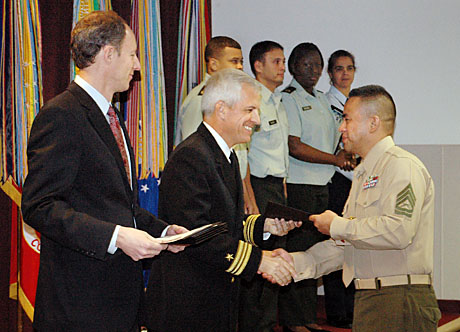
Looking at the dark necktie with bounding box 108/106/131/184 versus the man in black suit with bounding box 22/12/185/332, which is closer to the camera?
the man in black suit with bounding box 22/12/185/332

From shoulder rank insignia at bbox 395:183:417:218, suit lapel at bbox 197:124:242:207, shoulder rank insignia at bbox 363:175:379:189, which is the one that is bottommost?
shoulder rank insignia at bbox 395:183:417:218

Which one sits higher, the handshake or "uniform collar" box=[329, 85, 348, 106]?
"uniform collar" box=[329, 85, 348, 106]

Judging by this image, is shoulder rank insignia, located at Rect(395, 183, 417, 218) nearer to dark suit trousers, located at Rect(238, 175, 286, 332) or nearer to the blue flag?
dark suit trousers, located at Rect(238, 175, 286, 332)

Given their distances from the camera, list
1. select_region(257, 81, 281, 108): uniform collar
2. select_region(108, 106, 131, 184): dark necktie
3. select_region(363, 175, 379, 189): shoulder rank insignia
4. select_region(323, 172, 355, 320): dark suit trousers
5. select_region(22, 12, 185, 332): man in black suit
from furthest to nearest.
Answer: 1. select_region(323, 172, 355, 320): dark suit trousers
2. select_region(257, 81, 281, 108): uniform collar
3. select_region(363, 175, 379, 189): shoulder rank insignia
4. select_region(108, 106, 131, 184): dark necktie
5. select_region(22, 12, 185, 332): man in black suit

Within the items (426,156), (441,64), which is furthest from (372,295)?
(441,64)

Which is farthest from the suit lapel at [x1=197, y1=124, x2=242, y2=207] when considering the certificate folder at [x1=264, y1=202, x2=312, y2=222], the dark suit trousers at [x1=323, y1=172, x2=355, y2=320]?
the dark suit trousers at [x1=323, y1=172, x2=355, y2=320]

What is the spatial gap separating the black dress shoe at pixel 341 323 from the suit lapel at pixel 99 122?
3.42 m

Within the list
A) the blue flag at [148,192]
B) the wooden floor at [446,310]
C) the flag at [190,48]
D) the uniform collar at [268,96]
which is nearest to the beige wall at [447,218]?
the wooden floor at [446,310]

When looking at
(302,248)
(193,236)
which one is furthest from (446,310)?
(193,236)

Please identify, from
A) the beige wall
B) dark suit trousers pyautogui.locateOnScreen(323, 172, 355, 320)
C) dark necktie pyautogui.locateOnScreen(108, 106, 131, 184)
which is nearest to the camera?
dark necktie pyautogui.locateOnScreen(108, 106, 131, 184)

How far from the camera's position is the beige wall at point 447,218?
5.76 meters

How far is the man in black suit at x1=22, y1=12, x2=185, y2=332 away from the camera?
1857 millimetres

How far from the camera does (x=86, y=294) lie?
77.9 inches

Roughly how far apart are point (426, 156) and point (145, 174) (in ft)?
9.58
